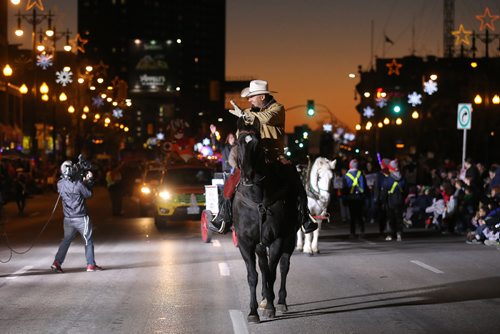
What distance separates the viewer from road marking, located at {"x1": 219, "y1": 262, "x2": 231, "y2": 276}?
14.9 meters

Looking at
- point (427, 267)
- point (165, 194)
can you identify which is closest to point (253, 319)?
point (427, 267)

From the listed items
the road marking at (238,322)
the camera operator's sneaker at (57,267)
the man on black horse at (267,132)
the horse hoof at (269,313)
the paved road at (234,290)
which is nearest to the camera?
the road marking at (238,322)

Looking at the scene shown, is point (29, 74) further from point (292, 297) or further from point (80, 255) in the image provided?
point (292, 297)

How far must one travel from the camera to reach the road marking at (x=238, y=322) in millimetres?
9625

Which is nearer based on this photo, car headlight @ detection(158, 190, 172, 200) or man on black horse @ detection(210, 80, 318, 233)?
man on black horse @ detection(210, 80, 318, 233)

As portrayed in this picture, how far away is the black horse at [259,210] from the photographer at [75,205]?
5.27m

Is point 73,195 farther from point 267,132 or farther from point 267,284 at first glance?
point 267,284

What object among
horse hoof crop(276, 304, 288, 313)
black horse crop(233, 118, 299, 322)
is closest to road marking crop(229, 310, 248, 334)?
black horse crop(233, 118, 299, 322)

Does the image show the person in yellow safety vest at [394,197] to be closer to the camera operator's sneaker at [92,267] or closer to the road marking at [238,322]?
the camera operator's sneaker at [92,267]

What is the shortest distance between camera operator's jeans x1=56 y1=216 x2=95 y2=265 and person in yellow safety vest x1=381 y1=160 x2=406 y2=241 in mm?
8902

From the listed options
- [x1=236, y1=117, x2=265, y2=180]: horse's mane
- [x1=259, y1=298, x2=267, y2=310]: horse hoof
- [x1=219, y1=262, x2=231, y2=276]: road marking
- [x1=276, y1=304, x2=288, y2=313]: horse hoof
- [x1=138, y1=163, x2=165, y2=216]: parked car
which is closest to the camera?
[x1=236, y1=117, x2=265, y2=180]: horse's mane

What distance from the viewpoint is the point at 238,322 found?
1012 centimetres

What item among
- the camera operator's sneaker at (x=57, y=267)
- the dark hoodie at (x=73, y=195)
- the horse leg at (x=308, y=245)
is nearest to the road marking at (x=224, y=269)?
the horse leg at (x=308, y=245)

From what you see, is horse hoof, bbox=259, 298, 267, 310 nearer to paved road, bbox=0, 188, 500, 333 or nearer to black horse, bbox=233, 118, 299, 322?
black horse, bbox=233, 118, 299, 322
